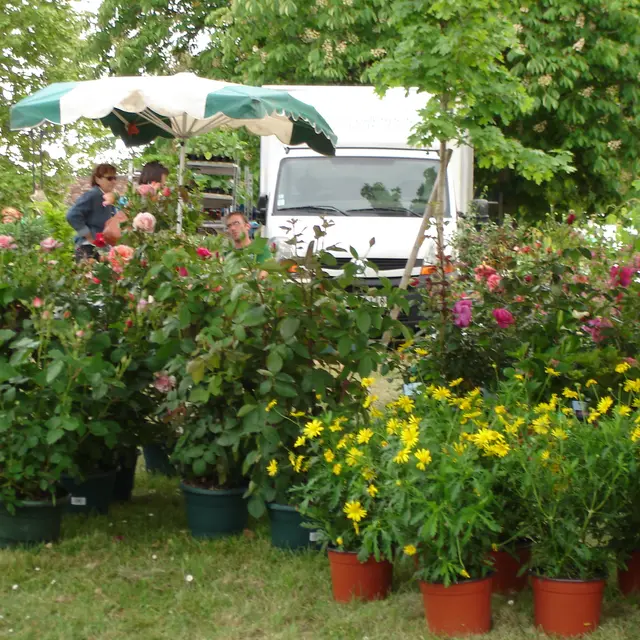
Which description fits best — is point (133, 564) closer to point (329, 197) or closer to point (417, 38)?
point (417, 38)

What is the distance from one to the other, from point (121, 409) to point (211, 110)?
2.80m

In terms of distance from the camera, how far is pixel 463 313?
4.73 meters

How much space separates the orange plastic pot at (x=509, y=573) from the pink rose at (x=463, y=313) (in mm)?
1223

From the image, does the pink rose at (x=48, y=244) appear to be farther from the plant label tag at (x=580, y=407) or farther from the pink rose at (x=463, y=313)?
the plant label tag at (x=580, y=407)

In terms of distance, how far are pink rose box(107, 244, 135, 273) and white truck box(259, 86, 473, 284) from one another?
578 cm

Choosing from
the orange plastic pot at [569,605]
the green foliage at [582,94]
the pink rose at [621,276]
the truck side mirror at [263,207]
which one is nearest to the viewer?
the orange plastic pot at [569,605]

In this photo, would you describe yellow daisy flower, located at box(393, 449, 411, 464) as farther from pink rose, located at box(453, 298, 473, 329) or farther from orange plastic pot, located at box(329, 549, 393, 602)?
pink rose, located at box(453, 298, 473, 329)

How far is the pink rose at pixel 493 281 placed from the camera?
4789mm

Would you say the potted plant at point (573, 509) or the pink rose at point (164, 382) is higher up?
the pink rose at point (164, 382)

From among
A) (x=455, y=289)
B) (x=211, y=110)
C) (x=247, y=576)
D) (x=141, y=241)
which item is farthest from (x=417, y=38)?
(x=247, y=576)

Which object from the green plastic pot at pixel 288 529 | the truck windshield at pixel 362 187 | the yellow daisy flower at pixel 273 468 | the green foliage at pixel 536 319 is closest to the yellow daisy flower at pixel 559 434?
the green foliage at pixel 536 319

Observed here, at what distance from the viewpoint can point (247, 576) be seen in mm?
4227

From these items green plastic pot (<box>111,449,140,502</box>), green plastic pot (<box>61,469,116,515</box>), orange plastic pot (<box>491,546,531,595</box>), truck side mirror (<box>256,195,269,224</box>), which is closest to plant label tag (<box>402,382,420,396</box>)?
orange plastic pot (<box>491,546,531,595</box>)

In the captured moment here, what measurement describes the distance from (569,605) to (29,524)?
2.36 metres
